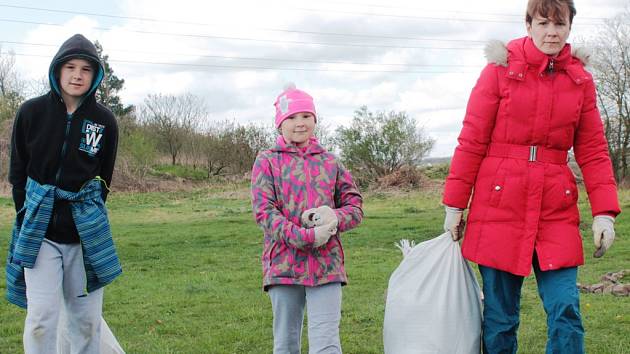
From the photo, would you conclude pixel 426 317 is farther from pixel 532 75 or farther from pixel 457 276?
pixel 532 75

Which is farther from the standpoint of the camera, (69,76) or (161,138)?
(161,138)

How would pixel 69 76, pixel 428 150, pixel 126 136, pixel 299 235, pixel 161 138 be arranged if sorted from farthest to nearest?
1. pixel 161 138
2. pixel 126 136
3. pixel 428 150
4. pixel 69 76
5. pixel 299 235

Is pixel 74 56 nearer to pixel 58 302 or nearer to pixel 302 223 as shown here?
pixel 58 302

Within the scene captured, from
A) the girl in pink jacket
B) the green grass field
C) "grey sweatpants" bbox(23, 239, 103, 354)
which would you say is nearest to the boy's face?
"grey sweatpants" bbox(23, 239, 103, 354)

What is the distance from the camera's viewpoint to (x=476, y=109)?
3664mm

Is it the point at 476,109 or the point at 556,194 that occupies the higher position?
the point at 476,109

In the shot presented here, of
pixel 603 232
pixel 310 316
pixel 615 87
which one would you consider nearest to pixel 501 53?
pixel 603 232

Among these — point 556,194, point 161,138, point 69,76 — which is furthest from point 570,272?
point 161,138

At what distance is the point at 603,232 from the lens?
141 inches

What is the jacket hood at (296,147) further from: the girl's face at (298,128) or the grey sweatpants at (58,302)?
the grey sweatpants at (58,302)

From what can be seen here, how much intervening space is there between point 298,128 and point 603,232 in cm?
158

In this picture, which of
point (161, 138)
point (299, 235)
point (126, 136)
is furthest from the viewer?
point (161, 138)

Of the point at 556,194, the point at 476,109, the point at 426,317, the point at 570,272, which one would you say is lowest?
the point at 426,317

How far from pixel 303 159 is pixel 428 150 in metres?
25.3
